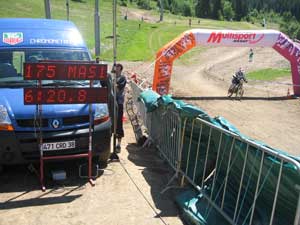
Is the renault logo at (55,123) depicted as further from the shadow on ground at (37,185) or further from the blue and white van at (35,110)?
the shadow on ground at (37,185)

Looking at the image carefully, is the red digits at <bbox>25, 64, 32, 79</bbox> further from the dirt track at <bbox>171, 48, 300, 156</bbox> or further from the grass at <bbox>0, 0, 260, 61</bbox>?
the grass at <bbox>0, 0, 260, 61</bbox>

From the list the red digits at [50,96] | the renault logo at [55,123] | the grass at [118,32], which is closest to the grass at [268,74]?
the grass at [118,32]

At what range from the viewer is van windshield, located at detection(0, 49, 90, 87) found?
7.39 m

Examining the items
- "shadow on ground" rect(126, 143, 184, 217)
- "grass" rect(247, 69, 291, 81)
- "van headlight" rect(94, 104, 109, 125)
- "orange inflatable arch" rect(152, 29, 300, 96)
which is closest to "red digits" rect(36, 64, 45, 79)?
"van headlight" rect(94, 104, 109, 125)

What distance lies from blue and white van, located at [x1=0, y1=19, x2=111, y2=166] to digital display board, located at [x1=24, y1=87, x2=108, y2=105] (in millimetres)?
277

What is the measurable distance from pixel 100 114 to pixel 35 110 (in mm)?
1104

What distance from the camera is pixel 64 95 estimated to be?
21.4ft

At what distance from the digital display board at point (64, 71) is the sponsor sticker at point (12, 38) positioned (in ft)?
5.53

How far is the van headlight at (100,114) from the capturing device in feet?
23.1

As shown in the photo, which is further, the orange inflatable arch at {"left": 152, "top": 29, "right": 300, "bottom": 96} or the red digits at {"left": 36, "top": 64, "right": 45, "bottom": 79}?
the orange inflatable arch at {"left": 152, "top": 29, "right": 300, "bottom": 96}

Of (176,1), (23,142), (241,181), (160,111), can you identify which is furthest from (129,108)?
(176,1)

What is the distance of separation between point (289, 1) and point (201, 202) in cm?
18316

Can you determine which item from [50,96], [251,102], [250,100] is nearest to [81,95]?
[50,96]

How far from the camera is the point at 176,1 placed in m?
146
